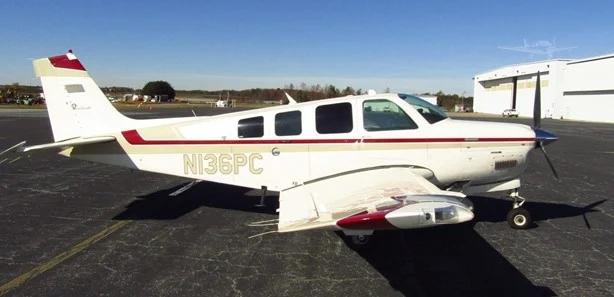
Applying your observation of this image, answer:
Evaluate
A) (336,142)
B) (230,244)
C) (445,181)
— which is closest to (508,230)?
(445,181)

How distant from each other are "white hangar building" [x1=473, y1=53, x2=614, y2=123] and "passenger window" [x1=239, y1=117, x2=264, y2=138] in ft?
221

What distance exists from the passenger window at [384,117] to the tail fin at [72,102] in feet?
14.1

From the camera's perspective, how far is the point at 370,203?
5199 millimetres

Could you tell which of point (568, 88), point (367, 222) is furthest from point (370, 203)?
point (568, 88)

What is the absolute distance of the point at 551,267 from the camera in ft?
19.3

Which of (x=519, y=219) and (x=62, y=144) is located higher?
(x=62, y=144)

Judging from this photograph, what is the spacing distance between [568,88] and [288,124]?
7354 cm

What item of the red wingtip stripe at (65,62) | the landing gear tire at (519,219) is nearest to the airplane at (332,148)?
the landing gear tire at (519,219)

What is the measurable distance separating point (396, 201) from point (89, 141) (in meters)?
5.42

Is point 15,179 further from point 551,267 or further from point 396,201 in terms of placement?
point 551,267

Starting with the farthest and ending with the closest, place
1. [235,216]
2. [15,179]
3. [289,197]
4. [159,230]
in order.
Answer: [15,179]
[235,216]
[159,230]
[289,197]

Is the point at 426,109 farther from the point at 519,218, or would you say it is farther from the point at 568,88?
the point at 568,88

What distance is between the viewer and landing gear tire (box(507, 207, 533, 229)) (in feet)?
24.7

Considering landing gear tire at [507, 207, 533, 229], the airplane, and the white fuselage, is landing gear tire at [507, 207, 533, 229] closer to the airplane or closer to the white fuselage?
the airplane
